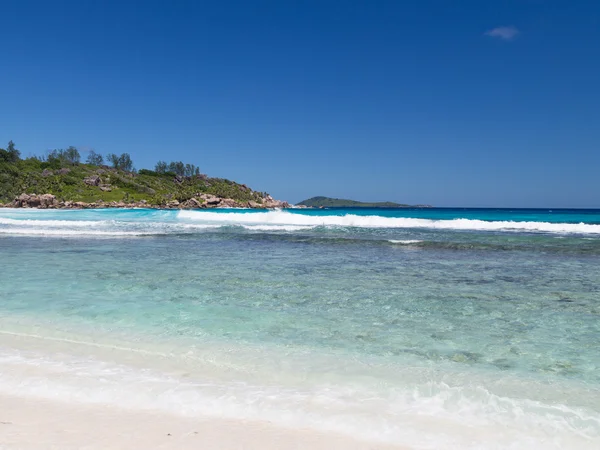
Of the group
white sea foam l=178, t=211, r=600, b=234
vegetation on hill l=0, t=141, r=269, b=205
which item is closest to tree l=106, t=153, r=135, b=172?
vegetation on hill l=0, t=141, r=269, b=205

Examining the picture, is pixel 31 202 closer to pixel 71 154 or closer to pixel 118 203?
pixel 118 203

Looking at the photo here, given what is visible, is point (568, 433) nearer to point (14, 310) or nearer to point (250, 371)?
point (250, 371)

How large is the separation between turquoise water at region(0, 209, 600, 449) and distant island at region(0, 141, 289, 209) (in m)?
84.7

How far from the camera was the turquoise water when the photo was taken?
12.6ft

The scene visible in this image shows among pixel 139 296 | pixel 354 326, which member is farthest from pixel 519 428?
pixel 139 296

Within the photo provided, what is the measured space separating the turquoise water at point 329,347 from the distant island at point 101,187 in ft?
278

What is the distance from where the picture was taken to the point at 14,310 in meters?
7.22

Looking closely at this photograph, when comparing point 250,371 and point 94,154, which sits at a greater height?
point 94,154

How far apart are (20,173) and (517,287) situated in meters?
121

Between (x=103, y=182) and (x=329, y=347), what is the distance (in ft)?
389

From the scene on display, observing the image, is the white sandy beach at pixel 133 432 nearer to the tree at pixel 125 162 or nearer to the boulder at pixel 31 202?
the boulder at pixel 31 202

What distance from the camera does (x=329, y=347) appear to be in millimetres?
5566

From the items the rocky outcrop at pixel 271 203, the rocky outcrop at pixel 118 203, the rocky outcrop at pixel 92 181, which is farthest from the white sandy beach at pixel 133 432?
the rocky outcrop at pixel 271 203

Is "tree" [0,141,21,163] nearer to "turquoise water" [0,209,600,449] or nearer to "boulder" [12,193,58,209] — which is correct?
"boulder" [12,193,58,209]
